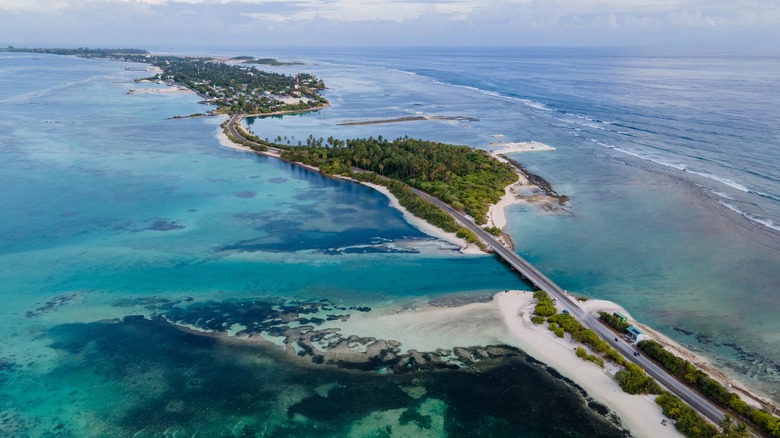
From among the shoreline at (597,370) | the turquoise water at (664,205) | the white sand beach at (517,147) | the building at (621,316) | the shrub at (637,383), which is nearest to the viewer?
the shoreline at (597,370)

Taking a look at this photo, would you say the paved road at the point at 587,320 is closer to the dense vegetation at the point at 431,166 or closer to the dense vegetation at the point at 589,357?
the dense vegetation at the point at 589,357

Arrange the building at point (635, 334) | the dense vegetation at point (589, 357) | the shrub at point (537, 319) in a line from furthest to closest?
the shrub at point (537, 319)
the building at point (635, 334)
the dense vegetation at point (589, 357)

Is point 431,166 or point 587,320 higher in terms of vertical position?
point 431,166

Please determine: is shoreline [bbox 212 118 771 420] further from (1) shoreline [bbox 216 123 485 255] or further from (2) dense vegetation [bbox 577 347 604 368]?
(2) dense vegetation [bbox 577 347 604 368]

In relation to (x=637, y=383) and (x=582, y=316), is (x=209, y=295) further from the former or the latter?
(x=637, y=383)

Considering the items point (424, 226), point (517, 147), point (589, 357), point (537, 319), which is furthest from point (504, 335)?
point (517, 147)

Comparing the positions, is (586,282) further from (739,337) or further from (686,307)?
(739,337)

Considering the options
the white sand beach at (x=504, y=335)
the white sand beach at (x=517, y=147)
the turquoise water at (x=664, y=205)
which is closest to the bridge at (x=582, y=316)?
the white sand beach at (x=504, y=335)
